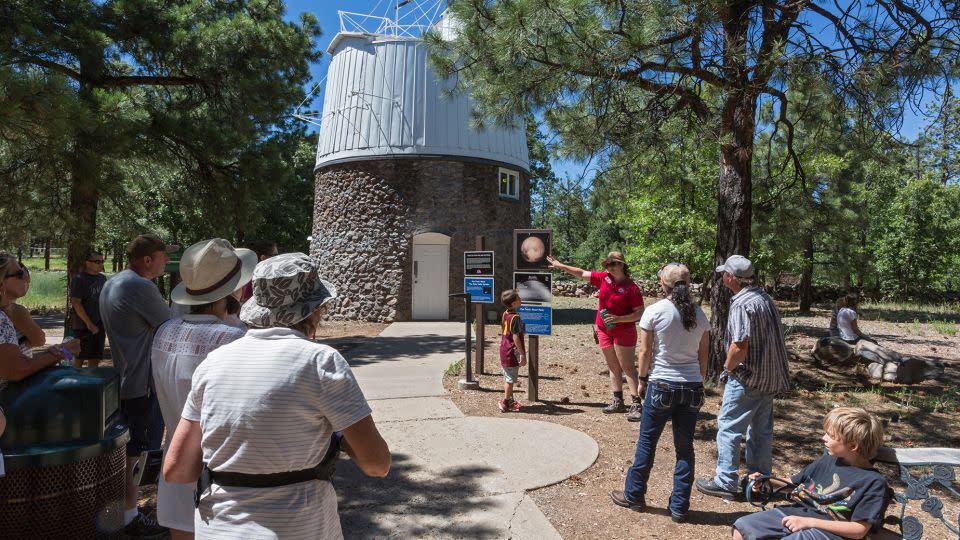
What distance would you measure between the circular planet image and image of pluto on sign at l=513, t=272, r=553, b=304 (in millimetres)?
194

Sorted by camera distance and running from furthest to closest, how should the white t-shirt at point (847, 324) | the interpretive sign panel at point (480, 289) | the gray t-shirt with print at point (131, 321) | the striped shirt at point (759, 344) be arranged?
1. the white t-shirt at point (847, 324)
2. the interpretive sign panel at point (480, 289)
3. the striped shirt at point (759, 344)
4. the gray t-shirt with print at point (131, 321)

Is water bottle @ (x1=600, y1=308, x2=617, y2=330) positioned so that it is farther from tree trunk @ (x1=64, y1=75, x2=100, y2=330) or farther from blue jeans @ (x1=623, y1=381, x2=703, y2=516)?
tree trunk @ (x1=64, y1=75, x2=100, y2=330)

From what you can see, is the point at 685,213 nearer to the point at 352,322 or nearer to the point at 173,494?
the point at 352,322

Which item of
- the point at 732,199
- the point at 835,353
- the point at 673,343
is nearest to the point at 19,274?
the point at 673,343

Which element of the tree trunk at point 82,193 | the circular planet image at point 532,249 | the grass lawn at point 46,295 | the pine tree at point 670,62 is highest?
the pine tree at point 670,62

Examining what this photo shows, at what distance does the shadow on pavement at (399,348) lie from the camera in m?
10.3

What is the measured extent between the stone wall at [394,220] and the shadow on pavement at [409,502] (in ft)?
38.0

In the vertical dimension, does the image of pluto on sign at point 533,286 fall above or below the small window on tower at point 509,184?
below

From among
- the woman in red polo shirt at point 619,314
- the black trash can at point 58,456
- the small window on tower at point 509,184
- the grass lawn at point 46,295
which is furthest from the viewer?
the grass lawn at point 46,295

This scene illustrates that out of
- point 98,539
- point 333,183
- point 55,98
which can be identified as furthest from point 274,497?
point 333,183

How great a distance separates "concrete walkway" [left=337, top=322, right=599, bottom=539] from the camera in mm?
3820

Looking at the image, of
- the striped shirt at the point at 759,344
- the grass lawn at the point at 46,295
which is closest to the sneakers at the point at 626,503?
the striped shirt at the point at 759,344

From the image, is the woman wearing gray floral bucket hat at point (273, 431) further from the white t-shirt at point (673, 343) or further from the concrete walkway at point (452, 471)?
the white t-shirt at point (673, 343)

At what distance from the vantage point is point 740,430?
4.26 meters
